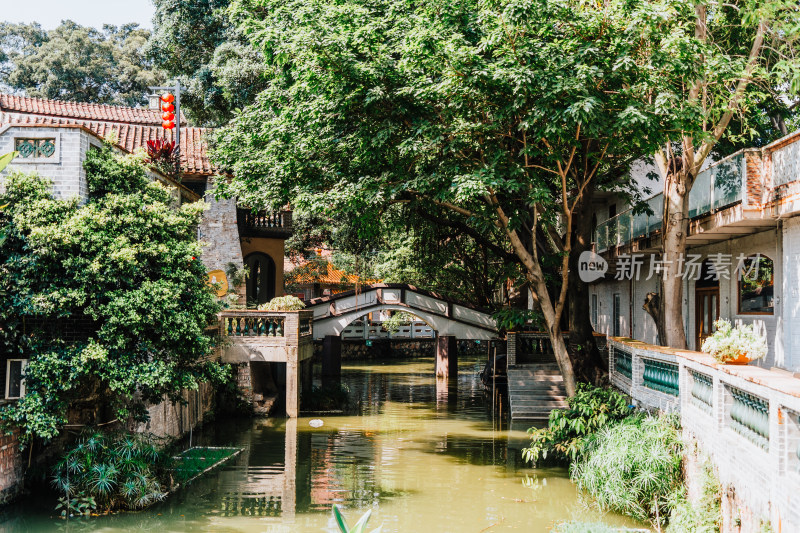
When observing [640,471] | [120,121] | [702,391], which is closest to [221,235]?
[120,121]

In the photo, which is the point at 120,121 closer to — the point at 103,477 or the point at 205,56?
the point at 205,56

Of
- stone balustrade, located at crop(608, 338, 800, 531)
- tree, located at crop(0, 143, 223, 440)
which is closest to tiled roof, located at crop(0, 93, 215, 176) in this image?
tree, located at crop(0, 143, 223, 440)

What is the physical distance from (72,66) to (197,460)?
3115cm

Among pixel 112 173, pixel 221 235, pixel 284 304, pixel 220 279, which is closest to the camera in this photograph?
pixel 112 173

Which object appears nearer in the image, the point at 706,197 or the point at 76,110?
the point at 706,197

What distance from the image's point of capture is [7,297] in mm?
10875

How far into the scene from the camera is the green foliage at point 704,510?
794 centimetres

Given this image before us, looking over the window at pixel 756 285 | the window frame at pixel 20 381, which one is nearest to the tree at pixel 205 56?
the window frame at pixel 20 381

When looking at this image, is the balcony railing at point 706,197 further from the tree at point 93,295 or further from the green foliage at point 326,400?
the tree at point 93,295

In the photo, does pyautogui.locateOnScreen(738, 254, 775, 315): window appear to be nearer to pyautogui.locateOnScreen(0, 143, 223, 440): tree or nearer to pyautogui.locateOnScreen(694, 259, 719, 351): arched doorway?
pyautogui.locateOnScreen(694, 259, 719, 351): arched doorway

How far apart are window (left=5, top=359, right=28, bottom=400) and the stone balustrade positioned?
979cm

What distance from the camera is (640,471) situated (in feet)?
32.4

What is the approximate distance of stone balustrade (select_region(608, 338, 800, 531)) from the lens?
591 centimetres

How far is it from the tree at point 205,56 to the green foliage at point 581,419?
15.5 metres
